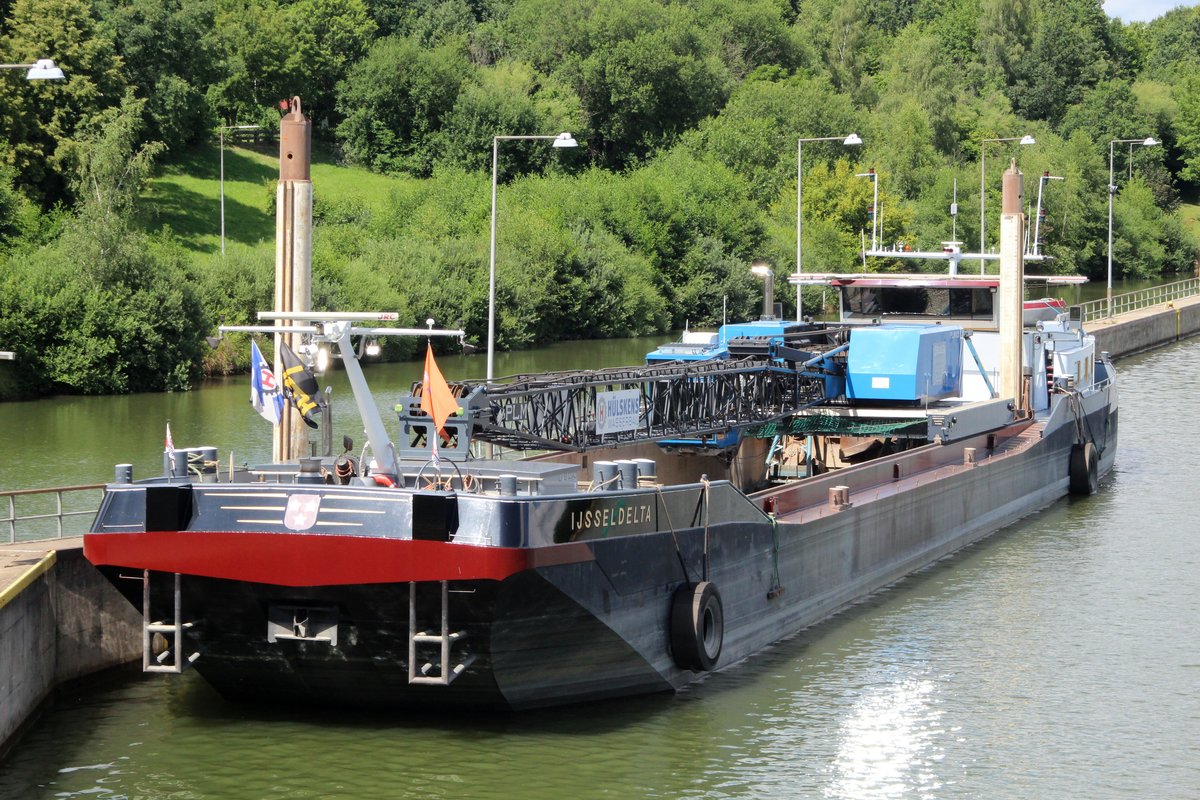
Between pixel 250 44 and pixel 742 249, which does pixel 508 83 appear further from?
pixel 742 249

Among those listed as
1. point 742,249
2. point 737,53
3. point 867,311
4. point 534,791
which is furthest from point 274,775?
point 737,53

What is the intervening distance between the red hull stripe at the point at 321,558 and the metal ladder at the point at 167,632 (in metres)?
0.39

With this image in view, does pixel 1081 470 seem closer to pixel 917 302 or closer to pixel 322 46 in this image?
pixel 917 302

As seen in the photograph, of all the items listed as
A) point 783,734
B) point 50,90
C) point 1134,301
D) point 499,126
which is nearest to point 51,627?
Result: point 783,734

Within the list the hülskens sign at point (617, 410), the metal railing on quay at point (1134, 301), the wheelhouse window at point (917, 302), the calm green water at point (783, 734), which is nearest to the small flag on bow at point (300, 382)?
the calm green water at point (783, 734)

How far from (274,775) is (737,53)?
354 feet

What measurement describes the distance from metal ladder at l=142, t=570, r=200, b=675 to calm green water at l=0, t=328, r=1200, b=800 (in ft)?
2.93

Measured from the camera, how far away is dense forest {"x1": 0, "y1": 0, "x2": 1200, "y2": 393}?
179ft

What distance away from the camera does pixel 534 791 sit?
15.2 m

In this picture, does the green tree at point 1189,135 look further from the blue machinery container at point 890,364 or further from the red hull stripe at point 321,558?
the red hull stripe at point 321,558

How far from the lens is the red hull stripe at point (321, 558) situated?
14.9 meters

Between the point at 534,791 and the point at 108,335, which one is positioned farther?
the point at 108,335

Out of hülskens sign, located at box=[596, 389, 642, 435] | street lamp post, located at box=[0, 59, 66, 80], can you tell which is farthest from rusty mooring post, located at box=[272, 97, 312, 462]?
hülskens sign, located at box=[596, 389, 642, 435]

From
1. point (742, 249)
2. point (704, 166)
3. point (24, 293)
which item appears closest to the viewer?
point (24, 293)
